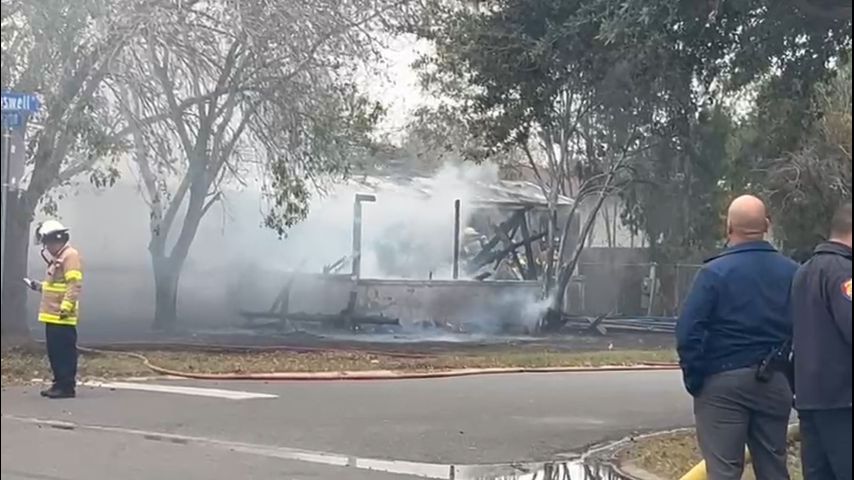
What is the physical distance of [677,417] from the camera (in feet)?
41.1

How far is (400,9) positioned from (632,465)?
10.5 metres

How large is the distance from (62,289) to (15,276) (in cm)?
495

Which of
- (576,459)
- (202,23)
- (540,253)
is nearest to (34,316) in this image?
(202,23)

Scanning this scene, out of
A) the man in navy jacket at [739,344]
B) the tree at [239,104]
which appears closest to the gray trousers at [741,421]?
the man in navy jacket at [739,344]

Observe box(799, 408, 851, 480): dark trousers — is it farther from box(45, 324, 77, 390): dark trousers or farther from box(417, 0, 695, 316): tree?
box(45, 324, 77, 390): dark trousers

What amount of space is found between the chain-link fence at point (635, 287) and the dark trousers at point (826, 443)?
2074 cm

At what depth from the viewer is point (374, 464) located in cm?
911

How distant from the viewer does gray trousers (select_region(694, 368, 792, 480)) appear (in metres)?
6.13

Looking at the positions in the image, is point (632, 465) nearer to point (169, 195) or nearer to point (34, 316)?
point (34, 316)

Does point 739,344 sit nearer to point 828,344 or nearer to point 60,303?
point 828,344

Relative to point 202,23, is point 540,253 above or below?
below

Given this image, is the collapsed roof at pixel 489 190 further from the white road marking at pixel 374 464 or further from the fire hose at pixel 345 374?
the white road marking at pixel 374 464

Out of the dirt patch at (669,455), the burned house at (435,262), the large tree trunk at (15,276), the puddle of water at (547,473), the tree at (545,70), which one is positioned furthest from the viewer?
the burned house at (435,262)

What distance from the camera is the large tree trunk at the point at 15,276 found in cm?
415
